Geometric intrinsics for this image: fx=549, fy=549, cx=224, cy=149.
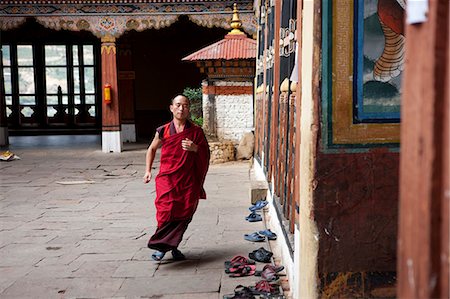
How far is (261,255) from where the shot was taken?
13.5 feet

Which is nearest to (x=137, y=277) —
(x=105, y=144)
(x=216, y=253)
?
(x=216, y=253)

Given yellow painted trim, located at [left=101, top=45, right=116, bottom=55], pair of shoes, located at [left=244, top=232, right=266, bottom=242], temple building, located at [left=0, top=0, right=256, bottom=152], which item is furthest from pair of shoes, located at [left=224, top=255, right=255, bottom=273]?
temple building, located at [left=0, top=0, right=256, bottom=152]

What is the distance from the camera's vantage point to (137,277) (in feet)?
12.6

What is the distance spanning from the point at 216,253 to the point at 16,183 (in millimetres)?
5194

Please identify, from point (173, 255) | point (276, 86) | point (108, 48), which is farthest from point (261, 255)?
point (108, 48)

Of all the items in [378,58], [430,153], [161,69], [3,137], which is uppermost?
[161,69]

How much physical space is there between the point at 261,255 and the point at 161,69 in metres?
12.9

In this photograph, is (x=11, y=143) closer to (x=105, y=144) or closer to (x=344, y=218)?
(x=105, y=144)

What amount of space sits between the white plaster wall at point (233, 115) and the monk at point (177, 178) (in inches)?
224

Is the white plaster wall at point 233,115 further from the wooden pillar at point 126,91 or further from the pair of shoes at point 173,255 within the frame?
the pair of shoes at point 173,255

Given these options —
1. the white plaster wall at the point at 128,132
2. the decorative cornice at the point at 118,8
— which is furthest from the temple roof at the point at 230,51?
the white plaster wall at the point at 128,132

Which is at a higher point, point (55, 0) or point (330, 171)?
point (55, 0)

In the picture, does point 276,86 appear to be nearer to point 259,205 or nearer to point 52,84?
point 259,205

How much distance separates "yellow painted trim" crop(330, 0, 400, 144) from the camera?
246 centimetres
